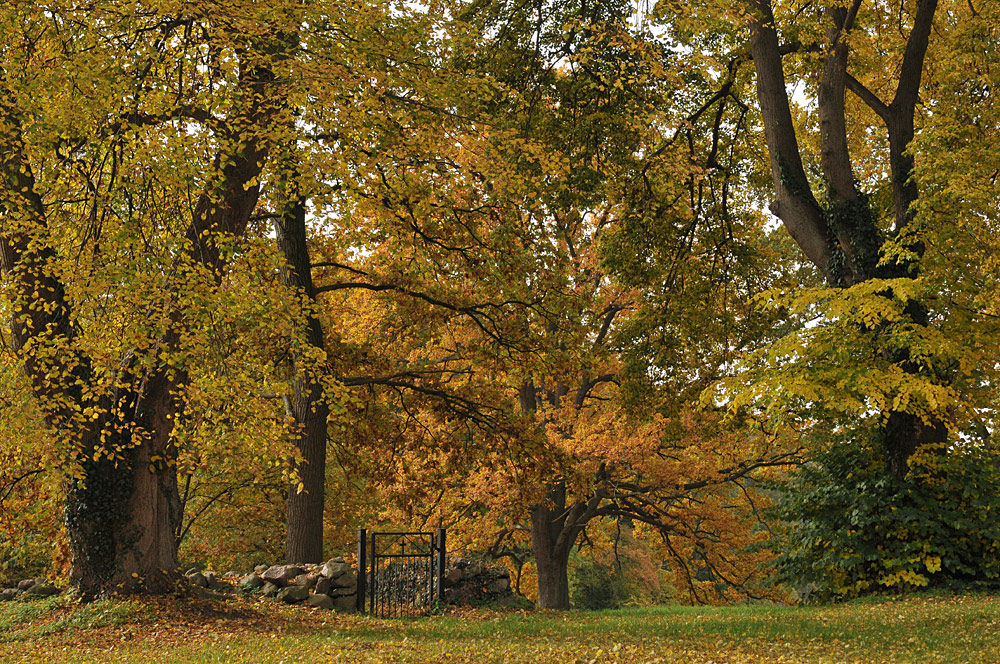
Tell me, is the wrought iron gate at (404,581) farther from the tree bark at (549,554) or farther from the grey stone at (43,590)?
the tree bark at (549,554)

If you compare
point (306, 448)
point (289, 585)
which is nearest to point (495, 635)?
point (289, 585)

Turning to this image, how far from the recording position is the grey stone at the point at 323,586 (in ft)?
37.9

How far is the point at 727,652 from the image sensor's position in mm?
7312

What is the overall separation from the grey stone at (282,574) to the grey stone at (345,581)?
0.67 metres

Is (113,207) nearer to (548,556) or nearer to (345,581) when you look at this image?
(345,581)

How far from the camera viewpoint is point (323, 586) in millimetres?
11586

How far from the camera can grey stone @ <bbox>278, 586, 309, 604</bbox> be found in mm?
11383

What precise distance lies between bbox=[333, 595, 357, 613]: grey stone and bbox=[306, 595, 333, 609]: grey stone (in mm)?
115

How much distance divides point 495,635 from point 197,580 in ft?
15.3

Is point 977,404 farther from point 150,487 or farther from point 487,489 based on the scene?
point 150,487

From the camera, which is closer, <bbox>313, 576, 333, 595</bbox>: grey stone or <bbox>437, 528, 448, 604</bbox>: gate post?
<bbox>313, 576, 333, 595</bbox>: grey stone

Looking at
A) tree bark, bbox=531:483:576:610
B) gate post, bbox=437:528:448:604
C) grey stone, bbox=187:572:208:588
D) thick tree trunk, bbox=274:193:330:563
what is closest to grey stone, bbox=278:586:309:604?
grey stone, bbox=187:572:208:588

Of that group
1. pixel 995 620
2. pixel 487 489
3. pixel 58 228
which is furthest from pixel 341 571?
pixel 995 620

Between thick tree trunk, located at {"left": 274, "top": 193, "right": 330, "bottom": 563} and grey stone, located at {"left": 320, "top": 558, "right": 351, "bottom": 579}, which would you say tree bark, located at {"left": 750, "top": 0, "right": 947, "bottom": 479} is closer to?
thick tree trunk, located at {"left": 274, "top": 193, "right": 330, "bottom": 563}
